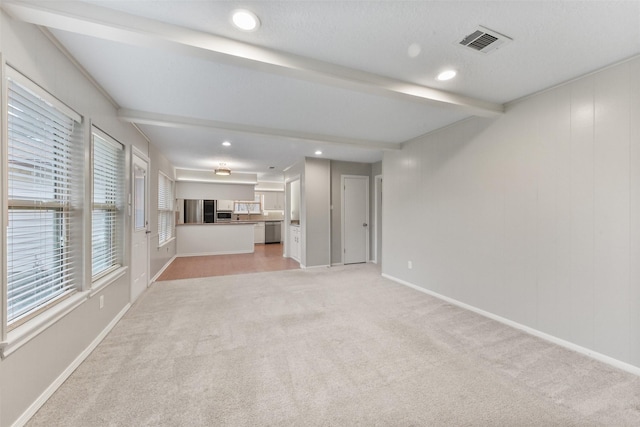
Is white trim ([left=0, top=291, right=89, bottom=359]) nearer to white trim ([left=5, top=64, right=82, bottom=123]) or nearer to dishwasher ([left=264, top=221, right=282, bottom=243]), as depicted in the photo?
white trim ([left=5, top=64, right=82, bottom=123])

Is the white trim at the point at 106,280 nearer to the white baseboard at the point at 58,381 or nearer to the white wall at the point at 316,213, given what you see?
the white baseboard at the point at 58,381

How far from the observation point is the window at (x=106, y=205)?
2.50 metres

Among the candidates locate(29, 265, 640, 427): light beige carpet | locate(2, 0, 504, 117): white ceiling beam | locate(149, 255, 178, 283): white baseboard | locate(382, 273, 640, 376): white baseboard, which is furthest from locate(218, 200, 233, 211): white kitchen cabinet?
locate(2, 0, 504, 117): white ceiling beam

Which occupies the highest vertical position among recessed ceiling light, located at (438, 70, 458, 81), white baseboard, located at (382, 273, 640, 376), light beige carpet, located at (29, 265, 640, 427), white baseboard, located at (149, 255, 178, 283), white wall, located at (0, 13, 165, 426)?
recessed ceiling light, located at (438, 70, 458, 81)

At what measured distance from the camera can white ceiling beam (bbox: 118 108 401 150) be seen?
3047mm

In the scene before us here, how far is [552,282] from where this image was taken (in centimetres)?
247

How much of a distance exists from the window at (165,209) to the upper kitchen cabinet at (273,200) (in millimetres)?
3873

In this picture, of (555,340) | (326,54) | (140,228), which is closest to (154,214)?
(140,228)

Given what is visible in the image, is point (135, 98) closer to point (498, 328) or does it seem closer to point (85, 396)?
point (85, 396)

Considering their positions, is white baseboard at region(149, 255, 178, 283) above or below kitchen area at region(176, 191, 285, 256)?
below

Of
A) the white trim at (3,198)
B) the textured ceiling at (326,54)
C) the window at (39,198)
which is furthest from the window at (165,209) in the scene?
the white trim at (3,198)

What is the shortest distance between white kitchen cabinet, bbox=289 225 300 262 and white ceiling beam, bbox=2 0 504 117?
460 centimetres

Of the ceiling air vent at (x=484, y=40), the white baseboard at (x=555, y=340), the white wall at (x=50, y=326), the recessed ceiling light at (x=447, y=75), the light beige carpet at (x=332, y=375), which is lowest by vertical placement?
the light beige carpet at (x=332, y=375)

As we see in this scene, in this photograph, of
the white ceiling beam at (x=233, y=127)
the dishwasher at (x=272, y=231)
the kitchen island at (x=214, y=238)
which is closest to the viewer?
the white ceiling beam at (x=233, y=127)
